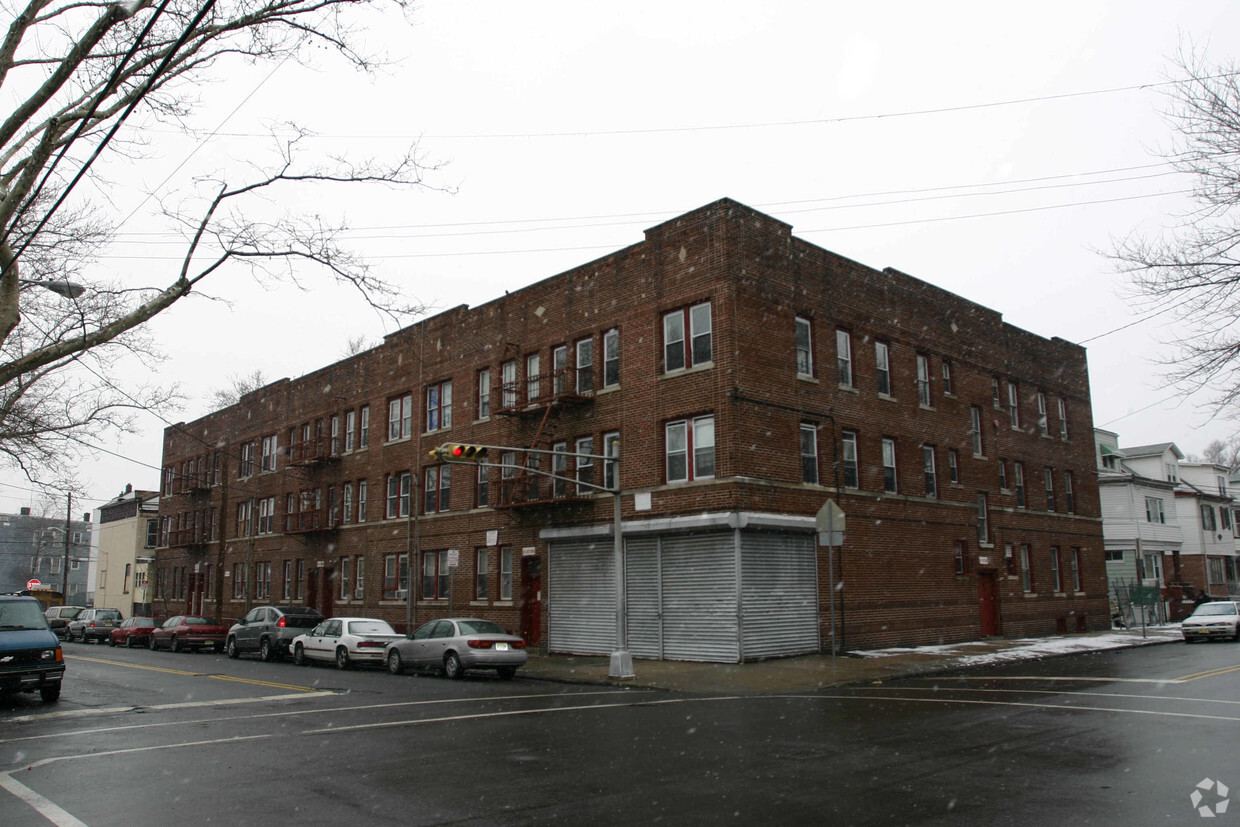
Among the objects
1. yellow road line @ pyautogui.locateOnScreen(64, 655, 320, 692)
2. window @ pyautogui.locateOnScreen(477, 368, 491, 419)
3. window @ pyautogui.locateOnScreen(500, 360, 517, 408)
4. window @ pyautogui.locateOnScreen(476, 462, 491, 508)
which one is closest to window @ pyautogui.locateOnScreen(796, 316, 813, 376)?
window @ pyautogui.locateOnScreen(500, 360, 517, 408)

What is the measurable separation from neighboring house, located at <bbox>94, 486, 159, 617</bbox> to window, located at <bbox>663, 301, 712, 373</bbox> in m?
44.9

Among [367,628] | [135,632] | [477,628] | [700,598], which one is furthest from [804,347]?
[135,632]

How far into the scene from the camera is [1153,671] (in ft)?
64.0

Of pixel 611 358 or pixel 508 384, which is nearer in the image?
pixel 611 358

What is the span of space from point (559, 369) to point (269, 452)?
23.0 meters

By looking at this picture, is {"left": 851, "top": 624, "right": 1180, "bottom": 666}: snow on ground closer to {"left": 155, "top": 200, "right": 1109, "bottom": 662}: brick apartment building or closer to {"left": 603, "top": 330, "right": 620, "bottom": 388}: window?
{"left": 155, "top": 200, "right": 1109, "bottom": 662}: brick apartment building

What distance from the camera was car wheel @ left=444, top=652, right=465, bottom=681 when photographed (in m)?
21.4

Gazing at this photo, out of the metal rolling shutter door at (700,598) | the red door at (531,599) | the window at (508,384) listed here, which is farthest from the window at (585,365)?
the red door at (531,599)

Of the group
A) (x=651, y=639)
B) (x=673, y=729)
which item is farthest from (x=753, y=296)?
(x=673, y=729)

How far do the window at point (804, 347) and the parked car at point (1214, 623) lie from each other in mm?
16303

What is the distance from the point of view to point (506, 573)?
1168 inches

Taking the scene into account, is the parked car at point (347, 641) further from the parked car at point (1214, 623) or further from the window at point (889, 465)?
the parked car at point (1214, 623)

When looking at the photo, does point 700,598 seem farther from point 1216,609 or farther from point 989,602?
point 1216,609

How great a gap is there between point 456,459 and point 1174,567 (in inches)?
1870
